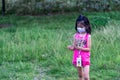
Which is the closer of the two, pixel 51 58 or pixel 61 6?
pixel 51 58

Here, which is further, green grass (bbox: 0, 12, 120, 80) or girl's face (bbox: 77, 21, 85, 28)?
green grass (bbox: 0, 12, 120, 80)

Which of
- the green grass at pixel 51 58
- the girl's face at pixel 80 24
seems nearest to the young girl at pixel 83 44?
the girl's face at pixel 80 24

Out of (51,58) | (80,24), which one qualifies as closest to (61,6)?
(51,58)

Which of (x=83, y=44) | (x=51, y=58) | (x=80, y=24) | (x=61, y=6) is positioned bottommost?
(x=51, y=58)

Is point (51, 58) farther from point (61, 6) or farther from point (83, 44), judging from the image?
point (61, 6)

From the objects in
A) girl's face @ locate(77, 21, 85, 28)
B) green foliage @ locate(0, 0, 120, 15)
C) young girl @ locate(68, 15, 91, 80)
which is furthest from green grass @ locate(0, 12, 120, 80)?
green foliage @ locate(0, 0, 120, 15)

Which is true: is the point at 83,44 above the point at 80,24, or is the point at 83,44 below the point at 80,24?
below

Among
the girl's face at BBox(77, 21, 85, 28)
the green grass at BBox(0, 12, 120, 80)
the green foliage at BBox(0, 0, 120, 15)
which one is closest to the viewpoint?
the girl's face at BBox(77, 21, 85, 28)

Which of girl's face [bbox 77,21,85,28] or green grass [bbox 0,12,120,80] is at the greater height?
Result: girl's face [bbox 77,21,85,28]

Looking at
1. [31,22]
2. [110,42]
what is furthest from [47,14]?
[110,42]

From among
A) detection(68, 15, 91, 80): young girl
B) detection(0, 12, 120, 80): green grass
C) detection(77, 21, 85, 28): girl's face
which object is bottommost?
detection(0, 12, 120, 80): green grass

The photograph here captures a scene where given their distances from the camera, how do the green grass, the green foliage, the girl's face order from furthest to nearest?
the green foliage, the green grass, the girl's face

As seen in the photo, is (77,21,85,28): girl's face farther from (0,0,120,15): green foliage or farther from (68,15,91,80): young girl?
(0,0,120,15): green foliage

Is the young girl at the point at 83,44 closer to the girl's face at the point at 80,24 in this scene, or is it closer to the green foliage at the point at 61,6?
the girl's face at the point at 80,24
